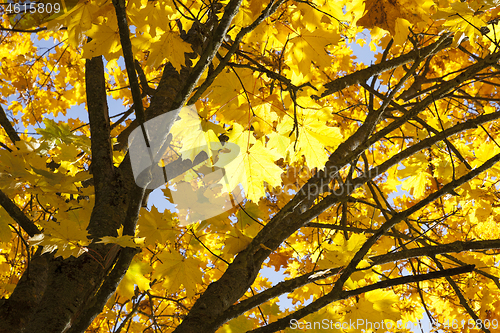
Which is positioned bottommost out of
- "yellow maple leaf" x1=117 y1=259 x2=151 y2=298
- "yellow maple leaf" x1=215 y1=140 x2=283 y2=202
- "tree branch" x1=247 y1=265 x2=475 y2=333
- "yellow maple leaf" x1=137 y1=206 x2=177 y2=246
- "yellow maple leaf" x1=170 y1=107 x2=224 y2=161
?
"tree branch" x1=247 y1=265 x2=475 y2=333

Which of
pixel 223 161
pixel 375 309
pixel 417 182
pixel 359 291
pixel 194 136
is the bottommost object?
pixel 359 291

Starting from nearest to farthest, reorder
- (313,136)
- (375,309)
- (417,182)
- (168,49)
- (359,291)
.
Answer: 1. (359,291)
2. (168,49)
3. (313,136)
4. (375,309)
5. (417,182)

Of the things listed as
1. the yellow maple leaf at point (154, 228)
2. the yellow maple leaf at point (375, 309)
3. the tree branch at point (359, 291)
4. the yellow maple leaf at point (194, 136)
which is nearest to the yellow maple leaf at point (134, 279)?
the yellow maple leaf at point (154, 228)

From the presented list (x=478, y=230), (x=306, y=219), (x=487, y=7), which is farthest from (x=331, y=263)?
(x=478, y=230)

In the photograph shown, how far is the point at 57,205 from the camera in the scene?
144 cm

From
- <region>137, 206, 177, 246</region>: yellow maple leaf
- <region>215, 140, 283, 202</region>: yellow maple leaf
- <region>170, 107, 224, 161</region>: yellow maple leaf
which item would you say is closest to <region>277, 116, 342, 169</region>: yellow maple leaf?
<region>215, 140, 283, 202</region>: yellow maple leaf

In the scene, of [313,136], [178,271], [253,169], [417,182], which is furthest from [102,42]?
[417,182]

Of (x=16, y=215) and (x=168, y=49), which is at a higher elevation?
(x=168, y=49)

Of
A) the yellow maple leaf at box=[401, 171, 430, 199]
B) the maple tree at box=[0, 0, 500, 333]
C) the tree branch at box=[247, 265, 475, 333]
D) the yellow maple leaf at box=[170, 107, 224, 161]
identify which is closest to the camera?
the tree branch at box=[247, 265, 475, 333]

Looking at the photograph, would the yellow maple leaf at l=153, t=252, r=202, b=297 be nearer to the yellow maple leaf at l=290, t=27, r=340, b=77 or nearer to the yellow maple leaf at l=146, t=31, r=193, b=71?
the yellow maple leaf at l=146, t=31, r=193, b=71

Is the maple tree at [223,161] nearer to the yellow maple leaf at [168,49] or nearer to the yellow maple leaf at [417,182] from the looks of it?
the yellow maple leaf at [168,49]

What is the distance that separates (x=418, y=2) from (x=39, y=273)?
2311 mm

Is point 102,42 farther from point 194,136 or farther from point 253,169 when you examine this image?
point 253,169

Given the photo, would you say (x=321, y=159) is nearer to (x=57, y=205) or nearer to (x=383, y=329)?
(x=383, y=329)
